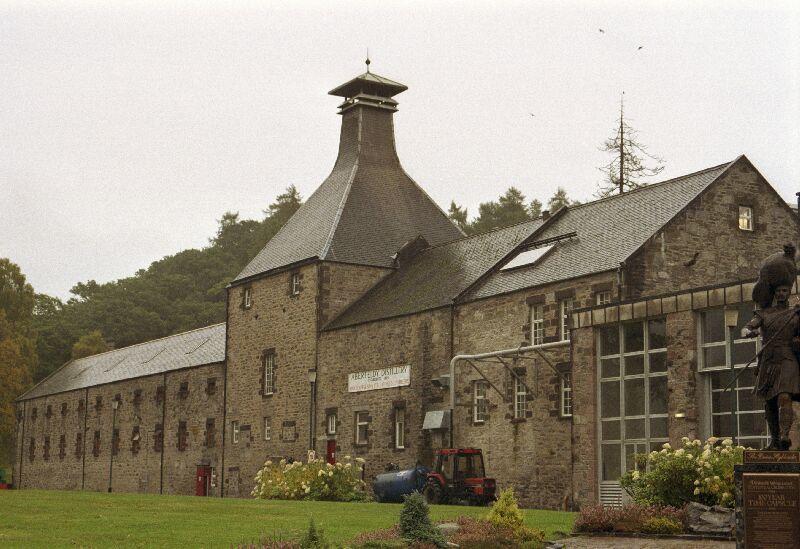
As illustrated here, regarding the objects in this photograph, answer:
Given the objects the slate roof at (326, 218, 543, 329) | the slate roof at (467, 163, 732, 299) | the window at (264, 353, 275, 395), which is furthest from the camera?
the window at (264, 353, 275, 395)

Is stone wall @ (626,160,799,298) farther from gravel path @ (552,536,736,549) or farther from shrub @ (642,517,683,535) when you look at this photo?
gravel path @ (552,536,736,549)

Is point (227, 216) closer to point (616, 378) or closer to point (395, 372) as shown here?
point (395, 372)

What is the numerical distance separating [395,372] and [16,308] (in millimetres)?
55302

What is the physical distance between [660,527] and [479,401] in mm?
18635

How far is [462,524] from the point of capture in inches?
809

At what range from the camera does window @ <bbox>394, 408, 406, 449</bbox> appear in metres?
41.8

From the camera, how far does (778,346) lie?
16156 mm

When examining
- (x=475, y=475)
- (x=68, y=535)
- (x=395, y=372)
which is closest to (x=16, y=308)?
(x=395, y=372)

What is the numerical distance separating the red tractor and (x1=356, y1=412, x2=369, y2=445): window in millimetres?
8316

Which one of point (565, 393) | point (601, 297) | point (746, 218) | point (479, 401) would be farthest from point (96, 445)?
point (746, 218)

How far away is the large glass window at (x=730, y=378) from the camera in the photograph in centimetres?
2792

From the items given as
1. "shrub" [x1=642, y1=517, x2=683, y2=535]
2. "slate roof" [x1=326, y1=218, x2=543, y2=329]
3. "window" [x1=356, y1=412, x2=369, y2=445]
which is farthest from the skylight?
"shrub" [x1=642, y1=517, x2=683, y2=535]

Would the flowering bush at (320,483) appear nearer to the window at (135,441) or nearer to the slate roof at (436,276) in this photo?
the slate roof at (436,276)

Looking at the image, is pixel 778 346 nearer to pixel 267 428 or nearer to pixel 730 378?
pixel 730 378
